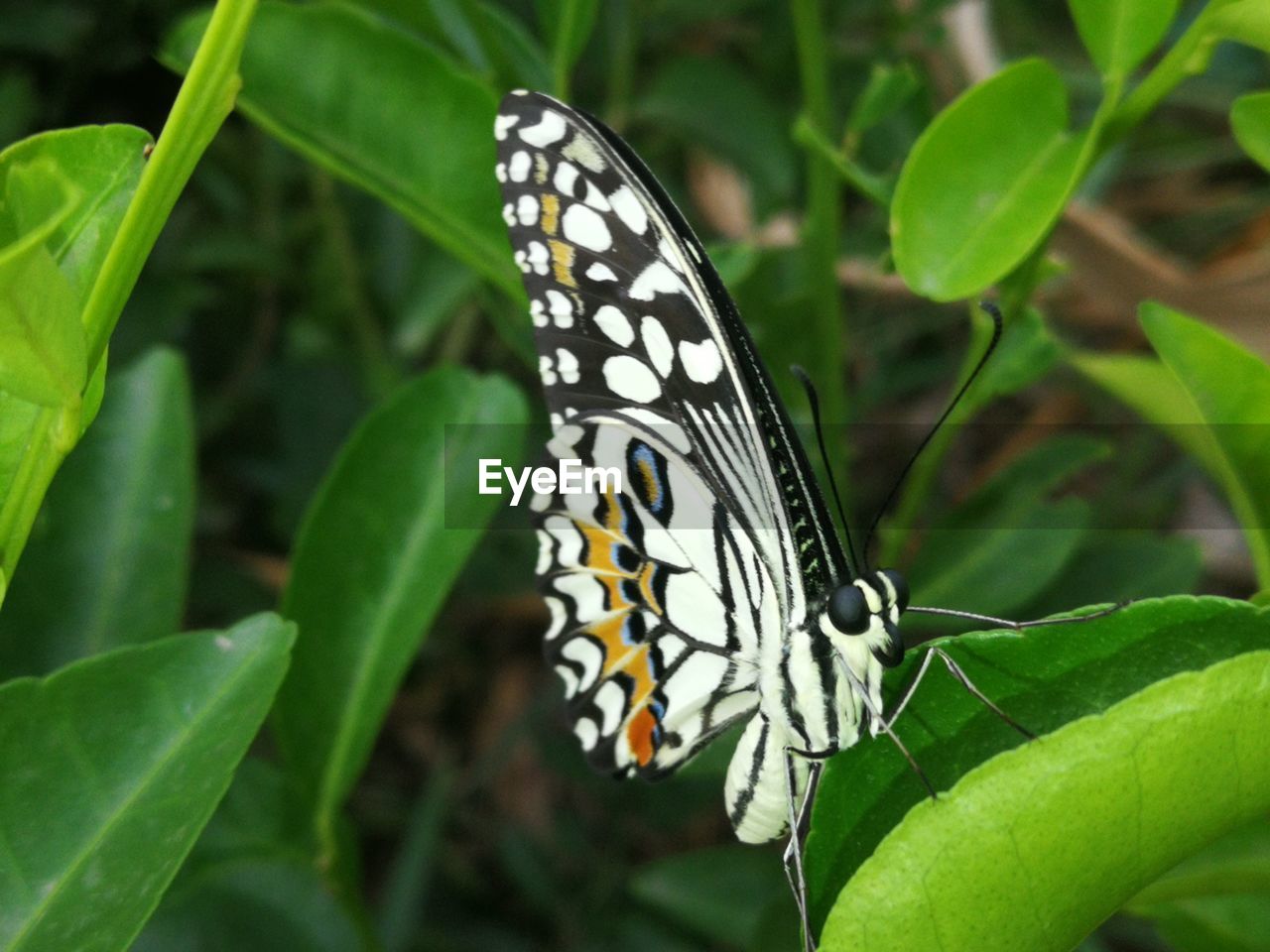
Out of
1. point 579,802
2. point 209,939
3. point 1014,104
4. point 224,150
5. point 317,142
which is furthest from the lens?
point 579,802

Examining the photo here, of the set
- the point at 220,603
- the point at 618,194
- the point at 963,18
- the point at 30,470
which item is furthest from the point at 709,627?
the point at 963,18

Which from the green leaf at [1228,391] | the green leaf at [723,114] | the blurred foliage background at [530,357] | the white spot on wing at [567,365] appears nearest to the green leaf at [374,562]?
the blurred foliage background at [530,357]

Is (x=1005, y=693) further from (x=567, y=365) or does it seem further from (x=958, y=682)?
(x=567, y=365)

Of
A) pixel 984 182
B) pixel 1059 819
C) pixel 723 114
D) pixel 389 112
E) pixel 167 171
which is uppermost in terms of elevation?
pixel 723 114

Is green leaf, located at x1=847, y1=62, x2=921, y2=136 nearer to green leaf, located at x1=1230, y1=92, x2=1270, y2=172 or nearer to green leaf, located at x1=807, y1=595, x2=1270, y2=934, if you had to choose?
green leaf, located at x1=1230, y1=92, x2=1270, y2=172

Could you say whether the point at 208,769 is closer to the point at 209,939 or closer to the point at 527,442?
the point at 209,939

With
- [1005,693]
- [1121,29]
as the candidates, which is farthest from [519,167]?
[1005,693]
